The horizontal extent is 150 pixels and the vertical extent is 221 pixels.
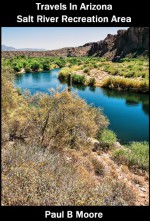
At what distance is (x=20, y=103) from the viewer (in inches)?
523

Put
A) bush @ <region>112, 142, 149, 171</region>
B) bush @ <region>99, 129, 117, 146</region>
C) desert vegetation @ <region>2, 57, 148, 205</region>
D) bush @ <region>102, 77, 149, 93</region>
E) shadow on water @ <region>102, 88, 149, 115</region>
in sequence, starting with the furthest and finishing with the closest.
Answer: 1. bush @ <region>102, 77, 149, 93</region>
2. shadow on water @ <region>102, 88, 149, 115</region>
3. bush @ <region>99, 129, 117, 146</region>
4. bush @ <region>112, 142, 149, 171</region>
5. desert vegetation @ <region>2, 57, 148, 205</region>

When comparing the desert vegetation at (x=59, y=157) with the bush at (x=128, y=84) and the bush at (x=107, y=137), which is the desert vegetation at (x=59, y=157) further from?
the bush at (x=128, y=84)

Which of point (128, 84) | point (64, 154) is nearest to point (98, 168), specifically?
point (64, 154)

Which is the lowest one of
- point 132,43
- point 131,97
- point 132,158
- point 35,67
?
point 132,158

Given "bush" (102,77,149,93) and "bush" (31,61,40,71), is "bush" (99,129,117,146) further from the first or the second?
"bush" (31,61,40,71)

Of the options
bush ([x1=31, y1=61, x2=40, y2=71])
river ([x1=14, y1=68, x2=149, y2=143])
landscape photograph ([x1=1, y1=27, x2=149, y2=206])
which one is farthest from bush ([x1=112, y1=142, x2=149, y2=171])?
bush ([x1=31, y1=61, x2=40, y2=71])

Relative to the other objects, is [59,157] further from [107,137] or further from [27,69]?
[27,69]

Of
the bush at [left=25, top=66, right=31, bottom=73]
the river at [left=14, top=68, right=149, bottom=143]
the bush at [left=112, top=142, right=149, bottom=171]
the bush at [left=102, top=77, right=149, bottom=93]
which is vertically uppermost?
the bush at [left=25, top=66, right=31, bottom=73]

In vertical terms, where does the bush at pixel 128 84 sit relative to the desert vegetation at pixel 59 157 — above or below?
above

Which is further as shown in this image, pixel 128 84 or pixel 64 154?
pixel 128 84

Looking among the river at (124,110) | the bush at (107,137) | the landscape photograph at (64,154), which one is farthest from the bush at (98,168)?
the bush at (107,137)

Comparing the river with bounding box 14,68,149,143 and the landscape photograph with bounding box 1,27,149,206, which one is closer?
the landscape photograph with bounding box 1,27,149,206

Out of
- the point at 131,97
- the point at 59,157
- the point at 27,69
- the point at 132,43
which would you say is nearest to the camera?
the point at 59,157

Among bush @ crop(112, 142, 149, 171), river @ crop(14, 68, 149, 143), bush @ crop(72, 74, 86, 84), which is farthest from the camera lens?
bush @ crop(72, 74, 86, 84)
